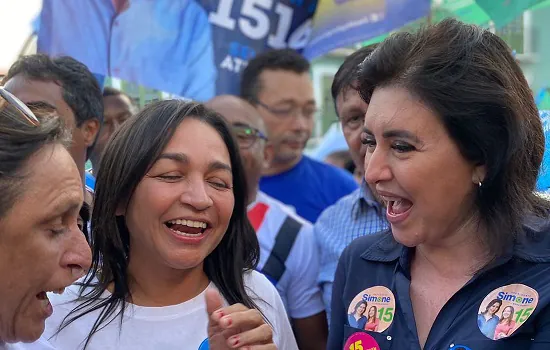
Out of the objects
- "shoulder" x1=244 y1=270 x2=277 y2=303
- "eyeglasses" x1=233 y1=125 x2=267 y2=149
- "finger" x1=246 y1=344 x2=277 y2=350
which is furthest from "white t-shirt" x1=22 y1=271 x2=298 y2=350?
"eyeglasses" x1=233 y1=125 x2=267 y2=149

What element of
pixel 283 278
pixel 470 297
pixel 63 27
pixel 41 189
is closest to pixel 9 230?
pixel 41 189

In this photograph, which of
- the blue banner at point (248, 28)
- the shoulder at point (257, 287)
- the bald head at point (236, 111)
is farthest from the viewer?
the blue banner at point (248, 28)

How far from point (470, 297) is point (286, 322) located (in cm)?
76

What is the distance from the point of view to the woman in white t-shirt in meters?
2.51

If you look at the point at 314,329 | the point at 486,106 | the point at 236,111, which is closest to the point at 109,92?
the point at 236,111

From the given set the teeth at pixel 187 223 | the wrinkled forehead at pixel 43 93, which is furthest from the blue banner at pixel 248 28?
the teeth at pixel 187 223

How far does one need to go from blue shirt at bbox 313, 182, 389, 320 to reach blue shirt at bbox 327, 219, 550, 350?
83 centimetres

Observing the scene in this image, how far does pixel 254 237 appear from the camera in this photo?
2938 millimetres

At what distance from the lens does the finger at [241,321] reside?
6.80ft

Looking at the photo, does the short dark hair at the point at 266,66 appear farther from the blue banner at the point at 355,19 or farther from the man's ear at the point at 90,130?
the man's ear at the point at 90,130

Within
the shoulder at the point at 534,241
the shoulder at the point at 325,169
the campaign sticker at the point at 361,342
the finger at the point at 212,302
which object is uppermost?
the shoulder at the point at 534,241

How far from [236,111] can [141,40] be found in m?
1.02

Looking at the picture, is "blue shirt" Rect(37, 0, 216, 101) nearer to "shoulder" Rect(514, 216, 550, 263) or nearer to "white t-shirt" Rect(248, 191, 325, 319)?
"white t-shirt" Rect(248, 191, 325, 319)

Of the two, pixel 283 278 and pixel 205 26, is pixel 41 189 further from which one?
pixel 205 26
